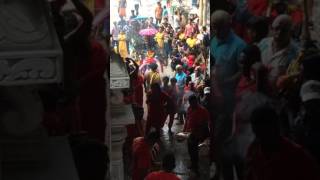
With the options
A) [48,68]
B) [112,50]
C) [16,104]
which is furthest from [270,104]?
[48,68]

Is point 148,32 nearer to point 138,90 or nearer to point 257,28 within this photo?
A: point 138,90

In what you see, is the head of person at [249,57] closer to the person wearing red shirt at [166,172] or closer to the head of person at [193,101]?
the head of person at [193,101]

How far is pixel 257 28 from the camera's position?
3572 millimetres

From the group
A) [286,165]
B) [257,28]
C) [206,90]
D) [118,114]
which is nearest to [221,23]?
[257,28]

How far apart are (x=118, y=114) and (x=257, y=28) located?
107 centimetres

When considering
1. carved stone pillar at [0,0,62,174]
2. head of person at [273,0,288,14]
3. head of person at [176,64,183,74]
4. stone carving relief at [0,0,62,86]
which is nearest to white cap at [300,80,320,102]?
head of person at [273,0,288,14]

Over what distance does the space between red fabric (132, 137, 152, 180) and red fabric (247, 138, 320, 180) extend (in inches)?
28.9

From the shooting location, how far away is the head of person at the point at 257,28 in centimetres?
356

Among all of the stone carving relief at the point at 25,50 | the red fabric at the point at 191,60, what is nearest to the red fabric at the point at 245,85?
the red fabric at the point at 191,60

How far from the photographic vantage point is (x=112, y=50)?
353 centimetres

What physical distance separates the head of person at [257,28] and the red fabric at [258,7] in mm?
40

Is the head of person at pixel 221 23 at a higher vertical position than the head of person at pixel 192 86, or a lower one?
higher

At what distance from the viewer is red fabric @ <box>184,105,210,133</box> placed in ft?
12.3

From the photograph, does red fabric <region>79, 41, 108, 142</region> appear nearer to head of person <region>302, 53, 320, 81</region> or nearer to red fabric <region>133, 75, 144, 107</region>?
red fabric <region>133, 75, 144, 107</region>
